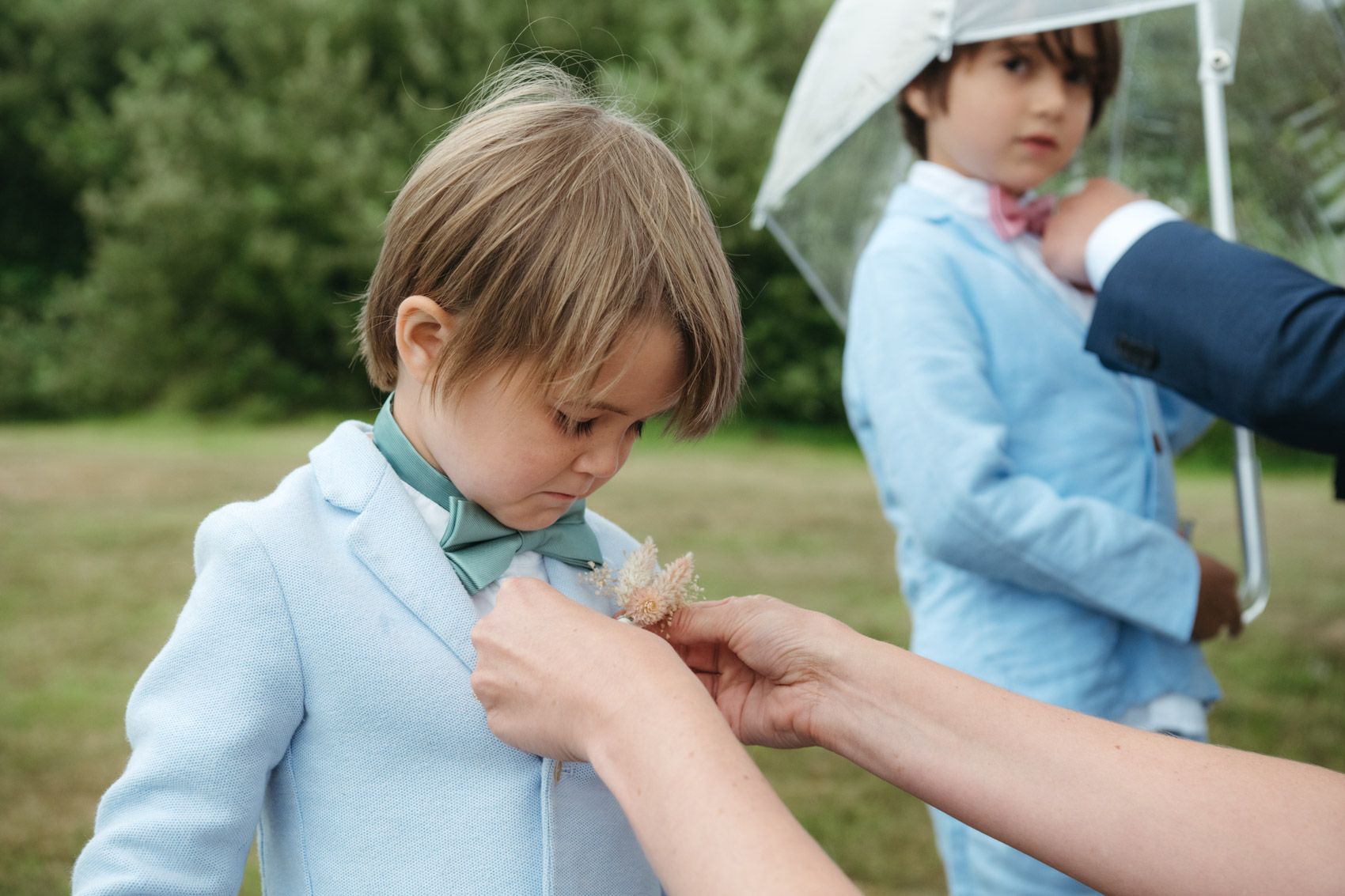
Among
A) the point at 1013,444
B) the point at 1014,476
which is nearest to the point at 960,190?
the point at 1013,444

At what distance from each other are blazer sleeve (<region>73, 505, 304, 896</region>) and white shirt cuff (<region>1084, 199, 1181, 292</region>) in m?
1.56

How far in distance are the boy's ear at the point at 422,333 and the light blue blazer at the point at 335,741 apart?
150 millimetres

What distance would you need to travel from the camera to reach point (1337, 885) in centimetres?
136

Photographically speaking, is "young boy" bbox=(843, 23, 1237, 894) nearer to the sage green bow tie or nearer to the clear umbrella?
the clear umbrella

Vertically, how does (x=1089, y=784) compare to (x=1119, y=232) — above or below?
below

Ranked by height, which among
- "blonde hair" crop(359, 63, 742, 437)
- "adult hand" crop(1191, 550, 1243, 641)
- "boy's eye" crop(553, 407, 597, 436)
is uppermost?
"blonde hair" crop(359, 63, 742, 437)

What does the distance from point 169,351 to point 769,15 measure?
7144 millimetres

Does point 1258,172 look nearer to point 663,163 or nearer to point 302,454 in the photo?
point 663,163

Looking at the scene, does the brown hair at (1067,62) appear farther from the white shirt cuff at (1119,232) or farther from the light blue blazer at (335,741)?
the light blue blazer at (335,741)

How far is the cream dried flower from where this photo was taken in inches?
57.9

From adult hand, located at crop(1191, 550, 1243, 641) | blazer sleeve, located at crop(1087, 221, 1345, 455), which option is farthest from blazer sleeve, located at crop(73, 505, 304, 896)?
adult hand, located at crop(1191, 550, 1243, 641)

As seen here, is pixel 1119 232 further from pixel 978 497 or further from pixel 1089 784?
pixel 1089 784

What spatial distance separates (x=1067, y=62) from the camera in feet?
7.88

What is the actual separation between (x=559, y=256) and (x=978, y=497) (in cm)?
99
